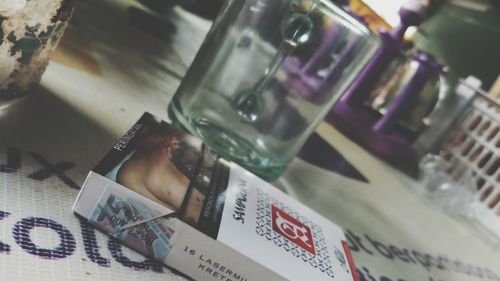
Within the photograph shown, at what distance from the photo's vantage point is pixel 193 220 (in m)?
0.23

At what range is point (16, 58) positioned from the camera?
0.27 meters

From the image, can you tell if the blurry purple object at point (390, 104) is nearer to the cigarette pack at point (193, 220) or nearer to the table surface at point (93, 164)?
the table surface at point (93, 164)

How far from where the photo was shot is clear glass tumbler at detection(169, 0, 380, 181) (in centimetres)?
43

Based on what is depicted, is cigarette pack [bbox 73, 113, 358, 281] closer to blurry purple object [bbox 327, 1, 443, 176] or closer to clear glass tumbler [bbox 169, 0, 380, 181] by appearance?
clear glass tumbler [bbox 169, 0, 380, 181]

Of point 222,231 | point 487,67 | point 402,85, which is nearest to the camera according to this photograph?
point 222,231

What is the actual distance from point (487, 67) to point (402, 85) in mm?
917

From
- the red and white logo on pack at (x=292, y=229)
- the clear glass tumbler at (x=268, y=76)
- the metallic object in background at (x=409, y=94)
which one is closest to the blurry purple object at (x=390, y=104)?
the metallic object in background at (x=409, y=94)

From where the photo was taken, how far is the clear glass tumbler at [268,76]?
1.40ft

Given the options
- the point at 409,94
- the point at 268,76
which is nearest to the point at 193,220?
the point at 268,76

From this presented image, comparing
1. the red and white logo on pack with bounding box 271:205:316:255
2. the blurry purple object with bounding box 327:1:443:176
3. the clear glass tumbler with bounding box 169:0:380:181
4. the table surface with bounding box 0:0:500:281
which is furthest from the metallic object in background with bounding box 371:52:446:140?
the red and white logo on pack with bounding box 271:205:316:255

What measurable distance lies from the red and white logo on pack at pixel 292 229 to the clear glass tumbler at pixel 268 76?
Result: 117mm

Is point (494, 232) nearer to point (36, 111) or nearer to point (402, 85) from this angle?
point (402, 85)

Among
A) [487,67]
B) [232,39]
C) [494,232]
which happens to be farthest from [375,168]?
[487,67]

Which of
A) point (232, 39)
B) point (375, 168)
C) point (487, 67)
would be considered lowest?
point (375, 168)
